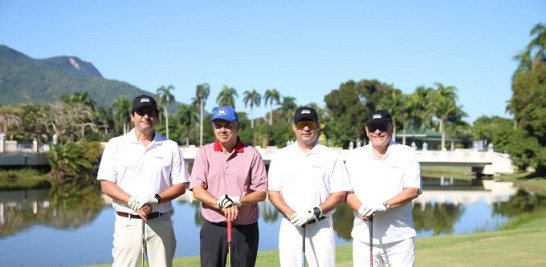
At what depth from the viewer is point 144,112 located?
5.02m

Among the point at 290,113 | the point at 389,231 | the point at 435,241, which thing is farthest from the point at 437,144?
the point at 389,231

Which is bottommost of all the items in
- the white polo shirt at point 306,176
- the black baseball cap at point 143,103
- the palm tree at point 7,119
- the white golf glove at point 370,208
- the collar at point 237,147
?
the white golf glove at point 370,208

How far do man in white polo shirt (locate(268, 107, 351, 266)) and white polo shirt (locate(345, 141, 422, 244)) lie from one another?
16 centimetres

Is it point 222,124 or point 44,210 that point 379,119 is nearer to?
point 222,124

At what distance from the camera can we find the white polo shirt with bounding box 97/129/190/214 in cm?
493

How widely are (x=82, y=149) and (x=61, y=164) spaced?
1.86 metres

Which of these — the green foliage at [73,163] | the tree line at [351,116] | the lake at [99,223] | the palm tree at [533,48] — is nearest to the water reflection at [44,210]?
the lake at [99,223]

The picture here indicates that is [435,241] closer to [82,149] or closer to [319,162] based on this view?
[319,162]

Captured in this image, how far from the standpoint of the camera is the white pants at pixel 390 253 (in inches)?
189

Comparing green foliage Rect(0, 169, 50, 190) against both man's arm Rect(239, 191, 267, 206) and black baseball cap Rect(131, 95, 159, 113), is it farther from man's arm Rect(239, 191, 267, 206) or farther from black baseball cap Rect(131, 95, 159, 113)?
man's arm Rect(239, 191, 267, 206)

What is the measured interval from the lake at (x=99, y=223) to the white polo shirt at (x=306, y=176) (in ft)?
35.2

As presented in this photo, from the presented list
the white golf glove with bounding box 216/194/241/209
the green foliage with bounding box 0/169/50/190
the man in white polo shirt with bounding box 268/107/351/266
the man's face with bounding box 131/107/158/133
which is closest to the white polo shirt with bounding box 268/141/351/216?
the man in white polo shirt with bounding box 268/107/351/266

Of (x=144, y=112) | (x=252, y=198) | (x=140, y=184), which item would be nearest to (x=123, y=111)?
(x=144, y=112)

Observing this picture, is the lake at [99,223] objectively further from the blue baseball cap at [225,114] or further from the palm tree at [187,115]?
the palm tree at [187,115]
